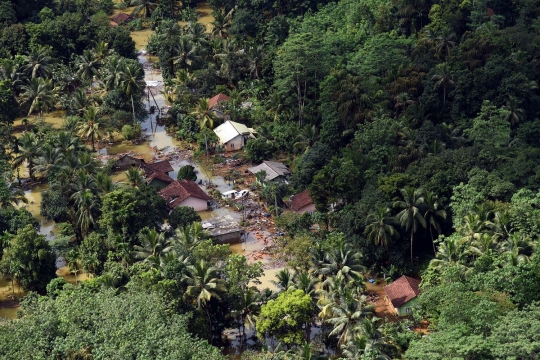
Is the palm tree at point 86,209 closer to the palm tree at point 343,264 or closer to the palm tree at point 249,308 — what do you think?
the palm tree at point 249,308

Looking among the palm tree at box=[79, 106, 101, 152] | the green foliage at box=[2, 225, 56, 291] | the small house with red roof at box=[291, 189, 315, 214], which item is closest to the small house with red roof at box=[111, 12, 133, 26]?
the palm tree at box=[79, 106, 101, 152]

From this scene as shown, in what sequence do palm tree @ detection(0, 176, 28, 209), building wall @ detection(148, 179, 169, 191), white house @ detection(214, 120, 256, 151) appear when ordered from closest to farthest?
palm tree @ detection(0, 176, 28, 209) → building wall @ detection(148, 179, 169, 191) → white house @ detection(214, 120, 256, 151)

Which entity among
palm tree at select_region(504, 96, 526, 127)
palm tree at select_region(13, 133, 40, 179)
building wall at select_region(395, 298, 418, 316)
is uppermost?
palm tree at select_region(504, 96, 526, 127)

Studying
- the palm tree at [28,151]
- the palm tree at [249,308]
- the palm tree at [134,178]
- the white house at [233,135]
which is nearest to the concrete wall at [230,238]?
the palm tree at [134,178]

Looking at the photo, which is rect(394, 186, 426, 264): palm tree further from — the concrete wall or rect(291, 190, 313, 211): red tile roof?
the concrete wall

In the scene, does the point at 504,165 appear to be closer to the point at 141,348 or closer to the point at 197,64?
the point at 141,348

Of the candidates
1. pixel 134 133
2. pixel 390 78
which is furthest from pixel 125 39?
pixel 390 78
